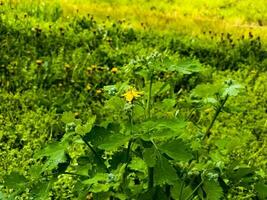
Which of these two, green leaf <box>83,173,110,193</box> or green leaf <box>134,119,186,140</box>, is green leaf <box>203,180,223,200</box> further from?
green leaf <box>83,173,110,193</box>

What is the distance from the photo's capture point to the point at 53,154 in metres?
2.98

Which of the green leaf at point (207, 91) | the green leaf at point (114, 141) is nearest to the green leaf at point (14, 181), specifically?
the green leaf at point (114, 141)

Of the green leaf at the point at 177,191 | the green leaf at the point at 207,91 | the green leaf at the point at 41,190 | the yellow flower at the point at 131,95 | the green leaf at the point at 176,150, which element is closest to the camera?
the green leaf at the point at 176,150

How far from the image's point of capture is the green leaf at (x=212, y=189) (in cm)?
312

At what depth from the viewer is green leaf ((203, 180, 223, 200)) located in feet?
10.2

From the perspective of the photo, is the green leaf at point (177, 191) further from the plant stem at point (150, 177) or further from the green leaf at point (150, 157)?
the green leaf at point (150, 157)

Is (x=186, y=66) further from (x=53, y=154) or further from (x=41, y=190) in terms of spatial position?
(x=41, y=190)

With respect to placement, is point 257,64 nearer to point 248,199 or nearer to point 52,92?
point 52,92

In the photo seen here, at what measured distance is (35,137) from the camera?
585cm

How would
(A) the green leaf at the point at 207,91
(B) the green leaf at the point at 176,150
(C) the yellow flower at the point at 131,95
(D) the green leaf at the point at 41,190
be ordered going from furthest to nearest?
(A) the green leaf at the point at 207,91
(D) the green leaf at the point at 41,190
(C) the yellow flower at the point at 131,95
(B) the green leaf at the point at 176,150

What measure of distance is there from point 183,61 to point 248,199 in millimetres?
2269

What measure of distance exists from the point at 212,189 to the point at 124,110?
1.92 feet

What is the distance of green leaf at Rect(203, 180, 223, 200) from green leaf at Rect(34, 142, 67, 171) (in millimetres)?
724

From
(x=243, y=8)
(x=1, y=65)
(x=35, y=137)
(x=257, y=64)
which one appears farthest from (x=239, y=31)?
(x=35, y=137)
